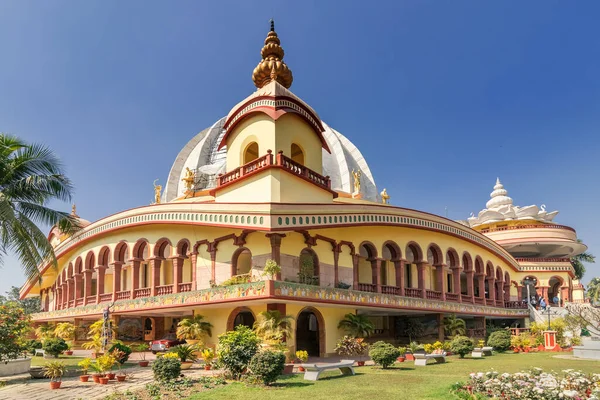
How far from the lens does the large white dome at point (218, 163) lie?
36375 millimetres

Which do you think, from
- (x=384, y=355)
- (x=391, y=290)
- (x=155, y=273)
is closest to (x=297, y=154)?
(x=391, y=290)

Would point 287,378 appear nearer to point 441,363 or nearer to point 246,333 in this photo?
point 246,333

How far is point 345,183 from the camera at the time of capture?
3659cm

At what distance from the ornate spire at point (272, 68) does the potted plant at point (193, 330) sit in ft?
47.2

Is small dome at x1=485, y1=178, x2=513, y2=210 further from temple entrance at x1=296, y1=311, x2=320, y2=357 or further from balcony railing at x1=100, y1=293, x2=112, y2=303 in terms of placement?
balcony railing at x1=100, y1=293, x2=112, y2=303

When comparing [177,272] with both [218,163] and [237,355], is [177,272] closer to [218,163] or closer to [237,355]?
[237,355]

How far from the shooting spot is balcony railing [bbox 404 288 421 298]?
27.0 metres

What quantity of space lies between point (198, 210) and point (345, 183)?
15.6 m

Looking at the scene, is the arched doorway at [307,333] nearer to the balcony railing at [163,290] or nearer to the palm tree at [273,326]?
the palm tree at [273,326]

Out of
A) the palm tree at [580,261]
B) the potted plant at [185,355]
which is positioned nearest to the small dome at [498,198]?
the palm tree at [580,261]

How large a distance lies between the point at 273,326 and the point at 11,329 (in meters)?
8.80

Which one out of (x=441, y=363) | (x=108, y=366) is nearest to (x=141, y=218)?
(x=108, y=366)

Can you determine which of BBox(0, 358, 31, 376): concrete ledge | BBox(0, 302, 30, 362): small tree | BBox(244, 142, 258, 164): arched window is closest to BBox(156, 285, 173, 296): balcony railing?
BBox(0, 358, 31, 376): concrete ledge

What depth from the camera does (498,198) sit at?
2135 inches
